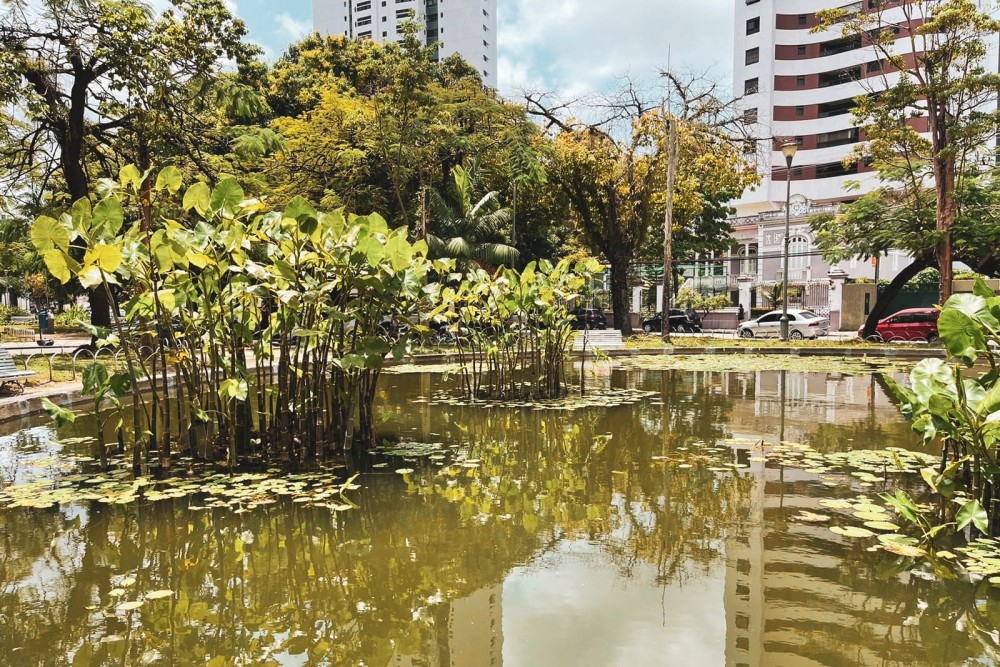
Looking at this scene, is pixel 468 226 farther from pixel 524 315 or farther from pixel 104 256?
pixel 104 256

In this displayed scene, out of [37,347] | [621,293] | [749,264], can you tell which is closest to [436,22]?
[749,264]

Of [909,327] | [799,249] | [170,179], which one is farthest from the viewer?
[799,249]

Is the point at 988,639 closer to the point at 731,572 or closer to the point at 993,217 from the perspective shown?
the point at 731,572

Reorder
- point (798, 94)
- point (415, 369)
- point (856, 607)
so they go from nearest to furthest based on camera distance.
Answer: point (856, 607)
point (415, 369)
point (798, 94)

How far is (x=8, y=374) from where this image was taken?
8.72m

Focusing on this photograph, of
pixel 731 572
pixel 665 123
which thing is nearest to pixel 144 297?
pixel 731 572

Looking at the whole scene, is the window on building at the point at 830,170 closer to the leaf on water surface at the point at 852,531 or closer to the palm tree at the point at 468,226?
the palm tree at the point at 468,226

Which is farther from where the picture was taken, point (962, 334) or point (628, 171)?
point (628, 171)

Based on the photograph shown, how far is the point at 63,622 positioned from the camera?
2910mm

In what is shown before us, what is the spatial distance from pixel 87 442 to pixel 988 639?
7.20 meters

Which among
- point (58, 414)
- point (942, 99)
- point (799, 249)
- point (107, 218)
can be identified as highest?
point (942, 99)

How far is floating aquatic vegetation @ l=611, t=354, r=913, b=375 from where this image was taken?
44.2 feet

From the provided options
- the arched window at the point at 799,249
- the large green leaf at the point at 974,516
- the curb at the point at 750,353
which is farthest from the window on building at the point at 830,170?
the large green leaf at the point at 974,516

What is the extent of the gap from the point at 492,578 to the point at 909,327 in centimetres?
2183
